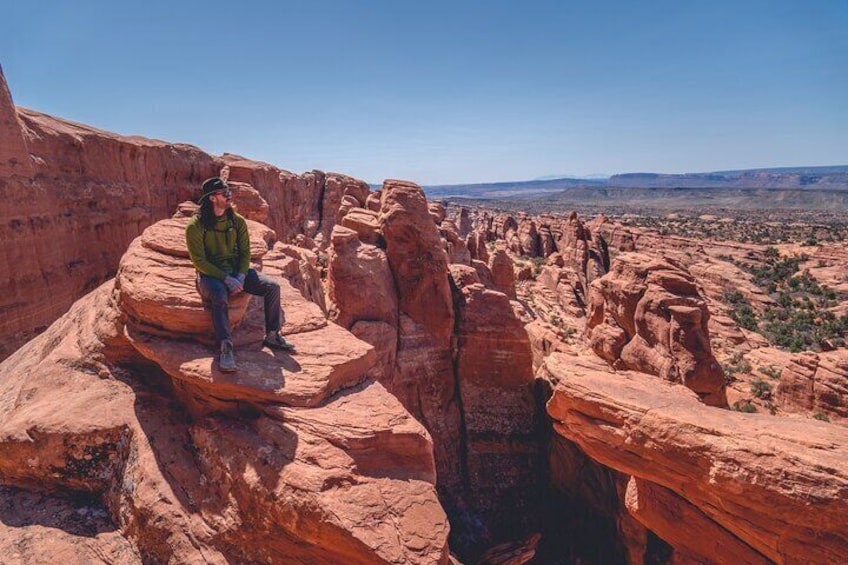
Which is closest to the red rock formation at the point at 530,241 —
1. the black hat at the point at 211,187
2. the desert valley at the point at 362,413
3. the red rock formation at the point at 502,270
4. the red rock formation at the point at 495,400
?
the red rock formation at the point at 502,270

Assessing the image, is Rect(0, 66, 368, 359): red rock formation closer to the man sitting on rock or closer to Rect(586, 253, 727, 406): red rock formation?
the man sitting on rock

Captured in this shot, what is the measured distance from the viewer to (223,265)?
7.00 meters

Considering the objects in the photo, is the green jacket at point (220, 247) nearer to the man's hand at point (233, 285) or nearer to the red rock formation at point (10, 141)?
the man's hand at point (233, 285)

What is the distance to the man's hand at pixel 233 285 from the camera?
6703 mm

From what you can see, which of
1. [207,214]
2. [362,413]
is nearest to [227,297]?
[207,214]

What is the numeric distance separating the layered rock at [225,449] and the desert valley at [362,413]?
32 mm

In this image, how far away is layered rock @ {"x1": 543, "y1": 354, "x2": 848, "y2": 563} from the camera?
6.84m

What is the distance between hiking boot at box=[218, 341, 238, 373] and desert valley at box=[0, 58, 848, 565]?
0.47 feet

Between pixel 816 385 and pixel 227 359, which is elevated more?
pixel 227 359

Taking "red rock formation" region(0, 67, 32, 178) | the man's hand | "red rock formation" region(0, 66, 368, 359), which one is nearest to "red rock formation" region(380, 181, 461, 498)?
"red rock formation" region(0, 66, 368, 359)

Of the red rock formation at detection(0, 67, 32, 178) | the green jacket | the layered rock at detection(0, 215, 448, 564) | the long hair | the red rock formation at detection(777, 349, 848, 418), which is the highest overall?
the red rock formation at detection(0, 67, 32, 178)

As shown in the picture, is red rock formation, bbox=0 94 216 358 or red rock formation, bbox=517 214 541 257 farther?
red rock formation, bbox=517 214 541 257

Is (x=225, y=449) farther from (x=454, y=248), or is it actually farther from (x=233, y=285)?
(x=454, y=248)

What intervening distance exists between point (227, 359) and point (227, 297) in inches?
41.5
